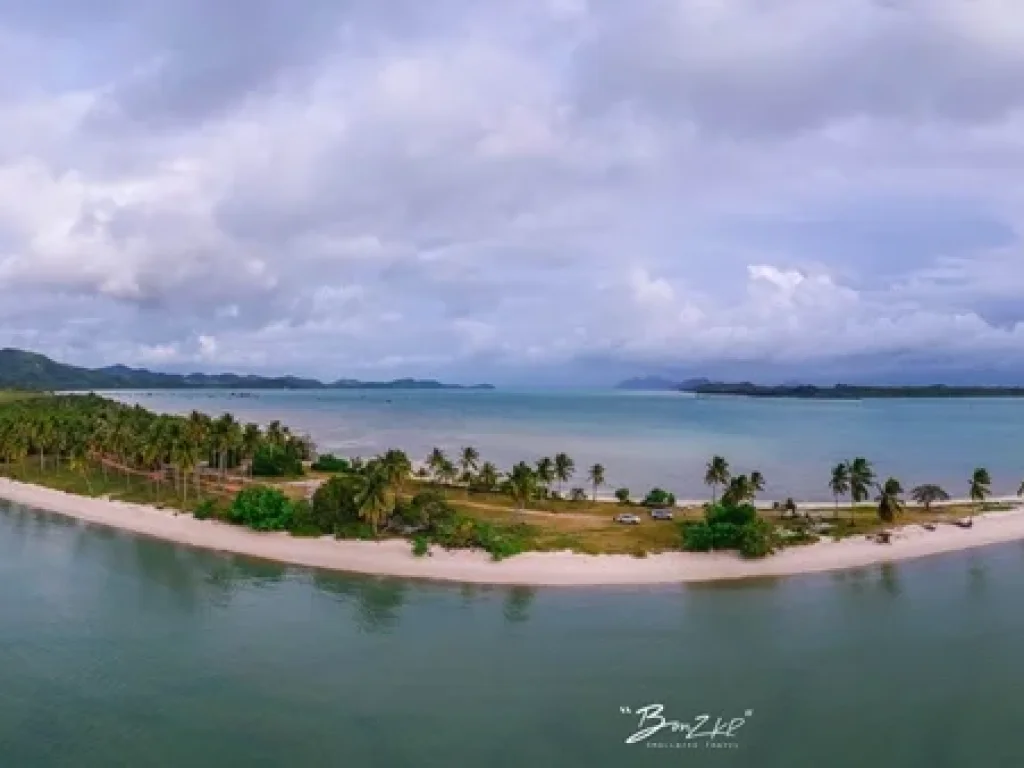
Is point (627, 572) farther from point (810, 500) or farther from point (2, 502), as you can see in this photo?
point (2, 502)

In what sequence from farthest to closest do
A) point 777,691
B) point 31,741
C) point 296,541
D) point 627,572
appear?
point 296,541
point 627,572
point 777,691
point 31,741

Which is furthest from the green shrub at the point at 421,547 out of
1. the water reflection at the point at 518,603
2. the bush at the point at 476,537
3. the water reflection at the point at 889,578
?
the water reflection at the point at 889,578

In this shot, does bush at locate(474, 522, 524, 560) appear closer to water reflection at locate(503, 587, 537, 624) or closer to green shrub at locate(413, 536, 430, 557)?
green shrub at locate(413, 536, 430, 557)

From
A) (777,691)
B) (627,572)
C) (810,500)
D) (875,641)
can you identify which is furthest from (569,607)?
(810,500)

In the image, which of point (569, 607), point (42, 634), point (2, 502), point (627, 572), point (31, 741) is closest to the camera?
point (31, 741)

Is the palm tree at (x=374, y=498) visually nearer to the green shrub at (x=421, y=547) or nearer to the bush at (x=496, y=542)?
the green shrub at (x=421, y=547)

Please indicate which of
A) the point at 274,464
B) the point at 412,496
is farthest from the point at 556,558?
the point at 274,464
